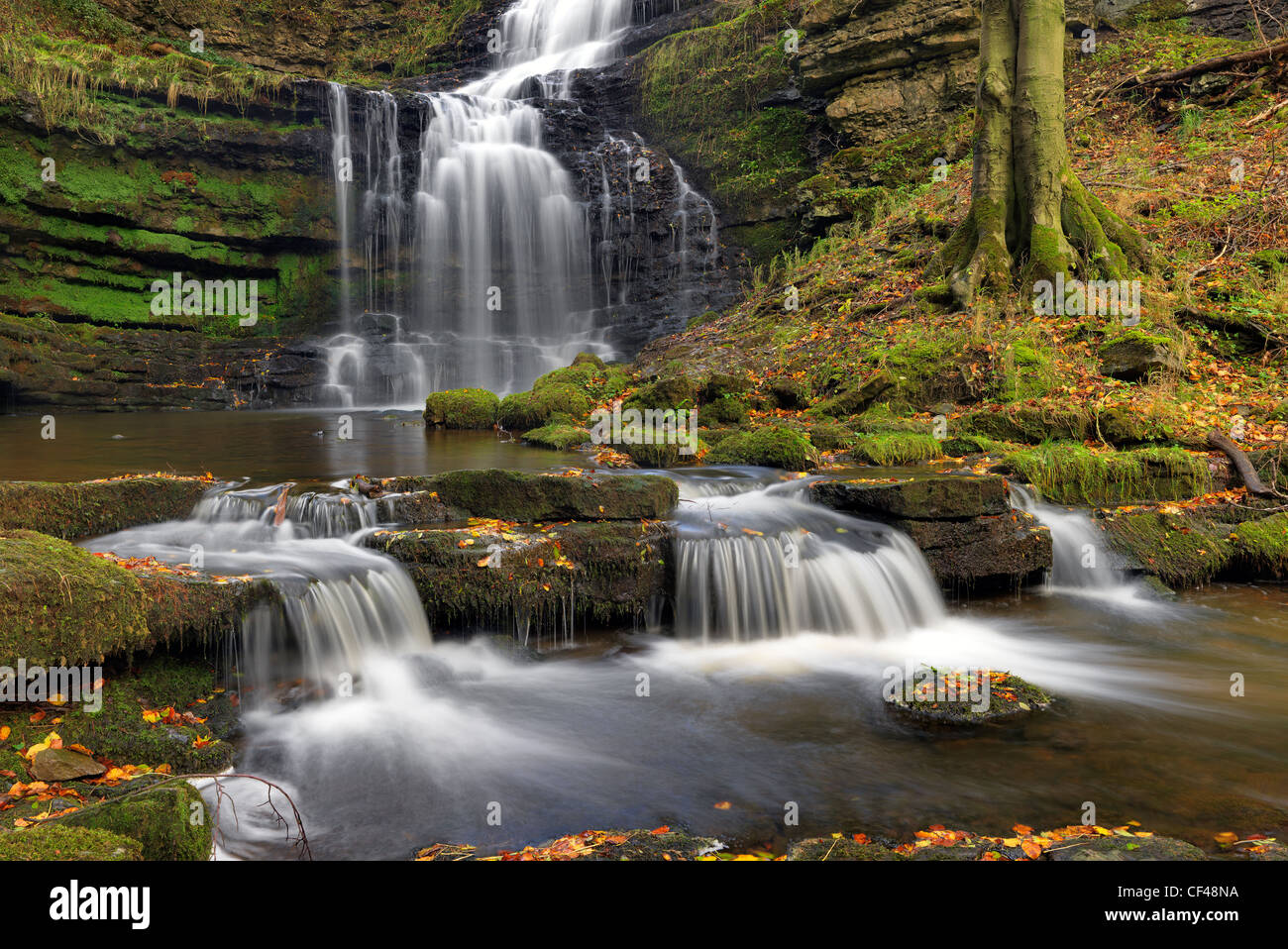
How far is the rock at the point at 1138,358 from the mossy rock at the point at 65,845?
34.6 ft

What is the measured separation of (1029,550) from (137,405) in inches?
669

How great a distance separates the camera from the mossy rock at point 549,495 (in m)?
6.61

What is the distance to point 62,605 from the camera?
13.0 ft

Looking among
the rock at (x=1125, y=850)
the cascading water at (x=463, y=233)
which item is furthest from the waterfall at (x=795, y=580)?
the cascading water at (x=463, y=233)

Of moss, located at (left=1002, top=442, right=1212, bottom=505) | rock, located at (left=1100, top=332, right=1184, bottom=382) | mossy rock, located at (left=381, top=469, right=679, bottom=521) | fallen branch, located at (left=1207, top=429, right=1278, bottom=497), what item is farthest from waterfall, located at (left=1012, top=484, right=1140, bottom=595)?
mossy rock, located at (left=381, top=469, right=679, bottom=521)

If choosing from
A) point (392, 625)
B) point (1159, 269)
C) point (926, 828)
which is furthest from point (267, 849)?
point (1159, 269)

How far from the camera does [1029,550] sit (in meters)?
7.17

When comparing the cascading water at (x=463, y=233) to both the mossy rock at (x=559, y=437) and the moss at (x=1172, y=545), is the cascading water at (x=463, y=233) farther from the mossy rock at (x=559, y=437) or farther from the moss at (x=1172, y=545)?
the moss at (x=1172, y=545)

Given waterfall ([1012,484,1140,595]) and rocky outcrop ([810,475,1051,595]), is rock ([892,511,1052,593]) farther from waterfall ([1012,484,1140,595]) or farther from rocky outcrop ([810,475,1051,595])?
waterfall ([1012,484,1140,595])

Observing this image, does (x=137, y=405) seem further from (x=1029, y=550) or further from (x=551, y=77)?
(x=1029, y=550)

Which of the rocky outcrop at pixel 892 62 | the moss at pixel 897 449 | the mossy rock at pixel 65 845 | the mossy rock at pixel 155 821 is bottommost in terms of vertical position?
the mossy rock at pixel 155 821

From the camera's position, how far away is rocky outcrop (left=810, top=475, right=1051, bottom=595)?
7.02m

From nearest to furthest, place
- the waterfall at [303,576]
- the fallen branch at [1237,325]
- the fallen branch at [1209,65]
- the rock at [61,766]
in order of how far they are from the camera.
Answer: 1. the rock at [61,766]
2. the waterfall at [303,576]
3. the fallen branch at [1237,325]
4. the fallen branch at [1209,65]

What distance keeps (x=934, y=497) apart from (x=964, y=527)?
0.37 m
